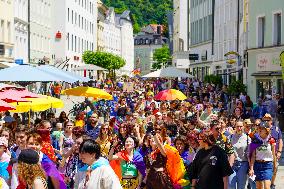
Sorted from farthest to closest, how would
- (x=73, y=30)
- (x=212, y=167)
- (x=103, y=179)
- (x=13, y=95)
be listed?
1. (x=73, y=30)
2. (x=13, y=95)
3. (x=212, y=167)
4. (x=103, y=179)

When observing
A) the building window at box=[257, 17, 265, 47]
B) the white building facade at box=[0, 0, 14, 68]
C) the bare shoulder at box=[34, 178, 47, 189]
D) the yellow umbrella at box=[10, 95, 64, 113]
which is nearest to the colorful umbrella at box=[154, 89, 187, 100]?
the yellow umbrella at box=[10, 95, 64, 113]

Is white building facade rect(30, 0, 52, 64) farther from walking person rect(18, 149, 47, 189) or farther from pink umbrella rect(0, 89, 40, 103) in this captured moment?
walking person rect(18, 149, 47, 189)

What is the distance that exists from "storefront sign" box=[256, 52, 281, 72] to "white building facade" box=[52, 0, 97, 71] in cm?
2747

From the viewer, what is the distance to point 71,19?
82562 mm

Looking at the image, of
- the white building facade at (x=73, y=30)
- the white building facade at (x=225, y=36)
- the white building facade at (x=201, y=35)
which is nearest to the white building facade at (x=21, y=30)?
the white building facade at (x=73, y=30)

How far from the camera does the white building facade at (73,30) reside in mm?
76750

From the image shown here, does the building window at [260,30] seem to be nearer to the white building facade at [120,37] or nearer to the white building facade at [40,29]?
the white building facade at [40,29]

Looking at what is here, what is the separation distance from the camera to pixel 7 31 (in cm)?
4981

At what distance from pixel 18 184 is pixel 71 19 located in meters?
75.5

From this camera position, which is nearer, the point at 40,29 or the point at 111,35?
the point at 40,29

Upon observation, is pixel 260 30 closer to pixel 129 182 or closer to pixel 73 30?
pixel 129 182

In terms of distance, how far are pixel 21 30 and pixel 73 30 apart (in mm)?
26893

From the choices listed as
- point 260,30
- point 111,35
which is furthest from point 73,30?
point 260,30

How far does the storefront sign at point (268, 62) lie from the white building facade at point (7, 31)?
16.7 m
